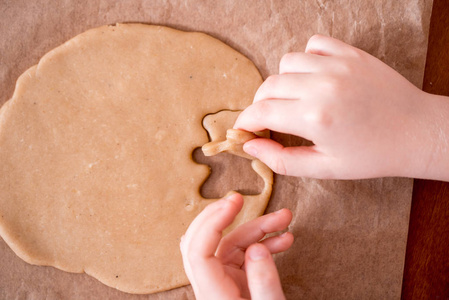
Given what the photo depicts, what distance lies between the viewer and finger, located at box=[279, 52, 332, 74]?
81 cm

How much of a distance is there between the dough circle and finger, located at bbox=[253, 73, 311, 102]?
0.18m

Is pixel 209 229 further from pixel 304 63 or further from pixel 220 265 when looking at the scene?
pixel 304 63

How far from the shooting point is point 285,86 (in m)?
0.80

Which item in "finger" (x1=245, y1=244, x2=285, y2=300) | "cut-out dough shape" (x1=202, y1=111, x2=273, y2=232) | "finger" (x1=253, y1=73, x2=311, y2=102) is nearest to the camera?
"finger" (x1=245, y1=244, x2=285, y2=300)

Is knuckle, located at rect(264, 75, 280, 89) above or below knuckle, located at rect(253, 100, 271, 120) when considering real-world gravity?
above

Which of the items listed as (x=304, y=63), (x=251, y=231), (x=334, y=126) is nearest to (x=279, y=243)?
(x=251, y=231)

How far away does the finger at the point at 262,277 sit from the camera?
68 centimetres

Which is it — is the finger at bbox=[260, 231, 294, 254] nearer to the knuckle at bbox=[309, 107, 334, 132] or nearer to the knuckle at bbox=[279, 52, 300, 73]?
the knuckle at bbox=[309, 107, 334, 132]

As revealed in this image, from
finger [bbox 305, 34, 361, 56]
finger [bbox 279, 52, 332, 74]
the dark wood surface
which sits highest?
finger [bbox 305, 34, 361, 56]

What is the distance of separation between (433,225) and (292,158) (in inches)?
17.5

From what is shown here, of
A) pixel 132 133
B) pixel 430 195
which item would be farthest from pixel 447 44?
pixel 132 133

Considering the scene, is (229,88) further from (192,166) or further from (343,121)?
(343,121)

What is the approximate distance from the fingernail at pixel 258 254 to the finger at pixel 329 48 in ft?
1.47

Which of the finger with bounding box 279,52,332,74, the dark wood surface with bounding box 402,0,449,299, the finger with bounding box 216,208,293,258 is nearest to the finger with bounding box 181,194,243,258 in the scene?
the finger with bounding box 216,208,293,258
